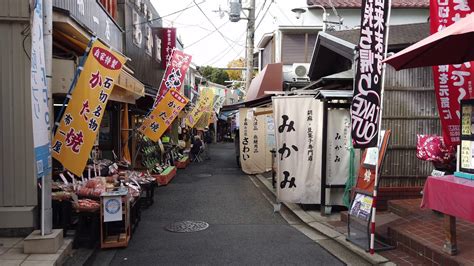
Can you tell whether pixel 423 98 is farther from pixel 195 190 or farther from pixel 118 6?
pixel 118 6

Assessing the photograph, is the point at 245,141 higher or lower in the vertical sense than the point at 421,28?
lower

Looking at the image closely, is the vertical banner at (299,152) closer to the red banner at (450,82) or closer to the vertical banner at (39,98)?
the red banner at (450,82)

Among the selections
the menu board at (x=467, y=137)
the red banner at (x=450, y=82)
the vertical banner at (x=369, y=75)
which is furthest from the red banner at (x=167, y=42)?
the menu board at (x=467, y=137)

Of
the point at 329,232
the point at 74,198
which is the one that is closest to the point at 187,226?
the point at 74,198

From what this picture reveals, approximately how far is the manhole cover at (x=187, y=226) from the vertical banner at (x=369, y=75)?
13.0ft

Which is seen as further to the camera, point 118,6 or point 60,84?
point 118,6

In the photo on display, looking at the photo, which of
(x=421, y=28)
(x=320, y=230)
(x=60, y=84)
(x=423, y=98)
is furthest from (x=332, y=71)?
(x=60, y=84)

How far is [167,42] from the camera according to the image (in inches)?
832

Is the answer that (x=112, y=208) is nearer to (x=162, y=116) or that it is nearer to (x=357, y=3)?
(x=162, y=116)

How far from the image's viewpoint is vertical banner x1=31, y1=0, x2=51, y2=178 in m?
5.70

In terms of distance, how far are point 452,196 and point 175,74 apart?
11.0 metres

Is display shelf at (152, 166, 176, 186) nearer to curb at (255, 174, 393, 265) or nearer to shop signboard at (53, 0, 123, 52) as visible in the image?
shop signboard at (53, 0, 123, 52)

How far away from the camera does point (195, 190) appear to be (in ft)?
45.3

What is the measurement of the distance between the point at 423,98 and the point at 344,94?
5.38 feet
